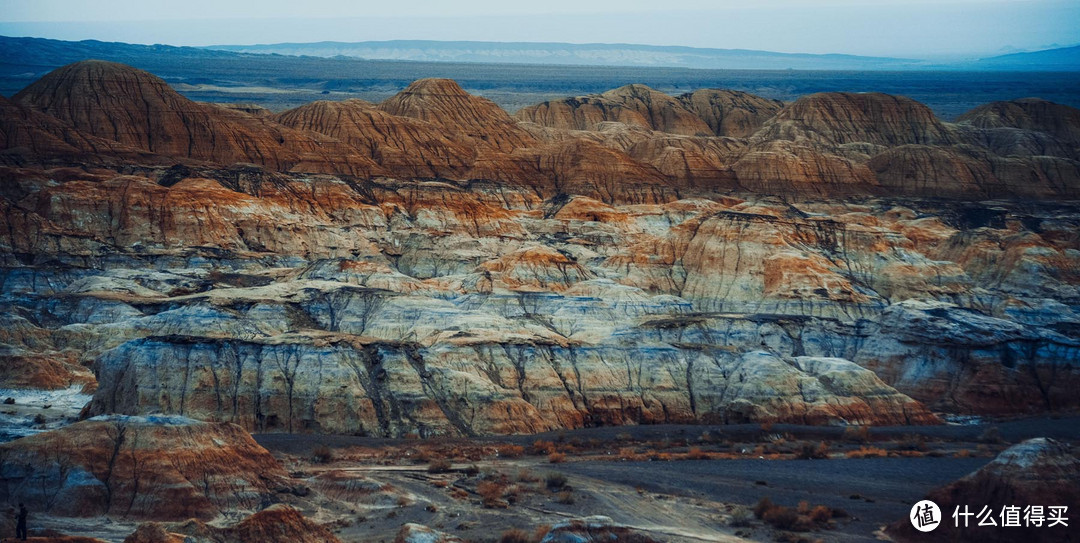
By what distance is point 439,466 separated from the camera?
157 feet

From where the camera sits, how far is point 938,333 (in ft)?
222

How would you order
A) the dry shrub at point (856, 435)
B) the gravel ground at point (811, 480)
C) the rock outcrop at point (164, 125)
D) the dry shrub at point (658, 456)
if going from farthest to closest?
the rock outcrop at point (164, 125), the dry shrub at point (856, 435), the dry shrub at point (658, 456), the gravel ground at point (811, 480)

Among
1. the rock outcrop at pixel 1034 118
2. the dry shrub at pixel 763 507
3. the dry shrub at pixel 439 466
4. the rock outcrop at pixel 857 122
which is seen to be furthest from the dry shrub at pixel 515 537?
the rock outcrop at pixel 1034 118

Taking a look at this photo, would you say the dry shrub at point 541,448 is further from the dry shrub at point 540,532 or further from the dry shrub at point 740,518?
the dry shrub at point 540,532

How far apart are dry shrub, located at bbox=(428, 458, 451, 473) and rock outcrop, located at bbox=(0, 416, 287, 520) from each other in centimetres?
748

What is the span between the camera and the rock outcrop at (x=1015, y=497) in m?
37.7

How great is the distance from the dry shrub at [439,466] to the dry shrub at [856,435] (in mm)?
18981

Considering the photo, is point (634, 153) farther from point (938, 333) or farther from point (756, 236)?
point (938, 333)

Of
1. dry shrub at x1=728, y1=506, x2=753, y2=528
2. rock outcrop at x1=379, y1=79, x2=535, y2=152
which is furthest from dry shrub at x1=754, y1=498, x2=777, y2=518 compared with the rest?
rock outcrop at x1=379, y1=79, x2=535, y2=152

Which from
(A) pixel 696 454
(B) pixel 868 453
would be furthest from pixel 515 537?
(B) pixel 868 453

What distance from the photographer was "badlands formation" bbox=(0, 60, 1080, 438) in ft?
190

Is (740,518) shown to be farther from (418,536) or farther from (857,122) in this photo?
(857,122)
